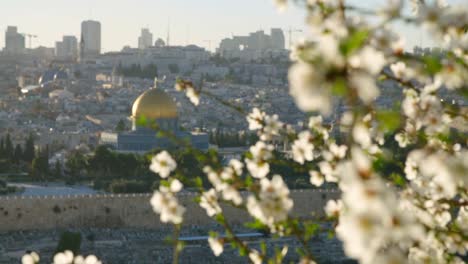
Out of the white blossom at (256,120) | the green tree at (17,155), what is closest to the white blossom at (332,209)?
the white blossom at (256,120)

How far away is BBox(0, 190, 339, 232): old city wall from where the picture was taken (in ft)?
51.6

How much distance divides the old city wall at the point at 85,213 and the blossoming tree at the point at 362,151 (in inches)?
512

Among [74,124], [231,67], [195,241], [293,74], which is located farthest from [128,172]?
[231,67]

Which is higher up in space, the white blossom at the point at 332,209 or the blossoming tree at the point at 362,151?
the blossoming tree at the point at 362,151

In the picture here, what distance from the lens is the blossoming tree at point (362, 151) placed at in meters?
1.24

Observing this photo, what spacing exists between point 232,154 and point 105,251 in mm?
11245

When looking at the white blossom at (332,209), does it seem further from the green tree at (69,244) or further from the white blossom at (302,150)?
the green tree at (69,244)

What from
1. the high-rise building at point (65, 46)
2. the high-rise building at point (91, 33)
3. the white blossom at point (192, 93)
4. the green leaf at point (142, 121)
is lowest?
the high-rise building at point (65, 46)

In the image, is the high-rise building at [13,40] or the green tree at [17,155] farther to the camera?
the high-rise building at [13,40]

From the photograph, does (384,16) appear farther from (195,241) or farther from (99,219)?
(99,219)

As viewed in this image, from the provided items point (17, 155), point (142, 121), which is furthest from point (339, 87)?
point (17, 155)

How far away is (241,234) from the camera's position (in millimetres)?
15844

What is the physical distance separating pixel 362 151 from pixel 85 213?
1410cm

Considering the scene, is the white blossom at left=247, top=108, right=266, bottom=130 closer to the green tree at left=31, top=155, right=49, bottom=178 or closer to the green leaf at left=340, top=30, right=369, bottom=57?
the green leaf at left=340, top=30, right=369, bottom=57
